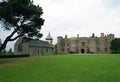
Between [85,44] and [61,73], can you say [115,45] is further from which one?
[61,73]

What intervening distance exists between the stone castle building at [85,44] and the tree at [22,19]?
61.2 m

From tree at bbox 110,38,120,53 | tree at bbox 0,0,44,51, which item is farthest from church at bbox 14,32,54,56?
tree at bbox 0,0,44,51

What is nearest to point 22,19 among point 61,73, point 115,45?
point 61,73

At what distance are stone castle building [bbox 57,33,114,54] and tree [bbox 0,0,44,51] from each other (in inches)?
2408

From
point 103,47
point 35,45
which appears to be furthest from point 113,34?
point 35,45

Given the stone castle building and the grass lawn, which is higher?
the stone castle building

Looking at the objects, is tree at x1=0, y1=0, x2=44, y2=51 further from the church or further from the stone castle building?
the stone castle building

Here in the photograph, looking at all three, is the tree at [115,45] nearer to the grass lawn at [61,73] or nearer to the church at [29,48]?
the church at [29,48]

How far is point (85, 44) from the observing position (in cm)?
8838

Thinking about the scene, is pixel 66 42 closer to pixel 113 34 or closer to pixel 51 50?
pixel 51 50

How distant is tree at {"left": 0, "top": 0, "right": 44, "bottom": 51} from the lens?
80.8 ft

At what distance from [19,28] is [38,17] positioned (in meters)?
3.23

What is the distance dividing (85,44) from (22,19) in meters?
63.5

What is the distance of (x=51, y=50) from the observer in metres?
78.9
